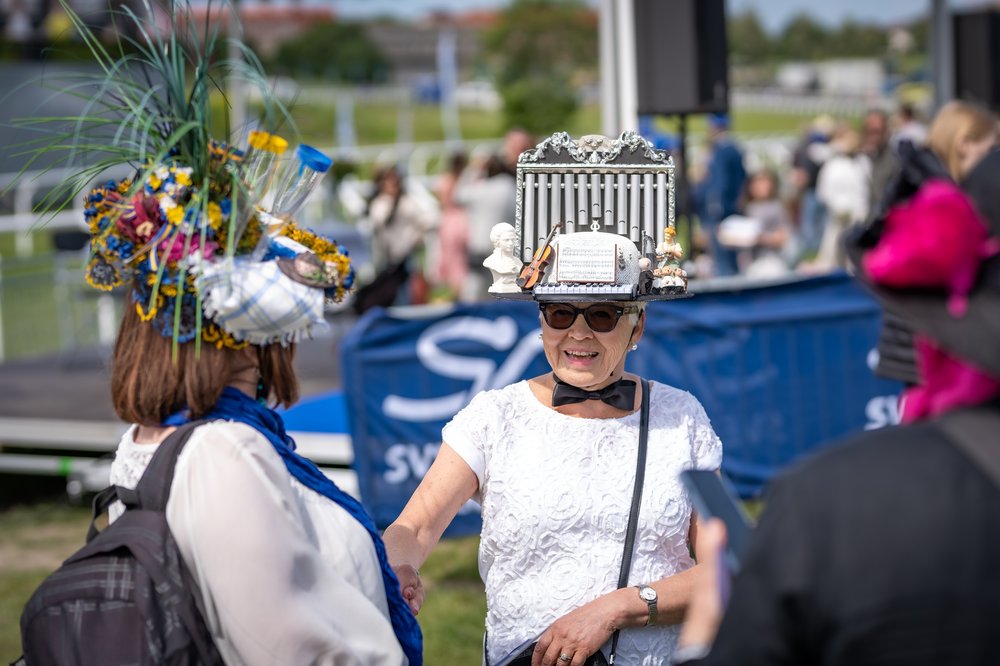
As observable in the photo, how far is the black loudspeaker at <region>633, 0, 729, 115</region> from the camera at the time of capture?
804cm

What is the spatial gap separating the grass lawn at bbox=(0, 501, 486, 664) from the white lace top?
8.14ft

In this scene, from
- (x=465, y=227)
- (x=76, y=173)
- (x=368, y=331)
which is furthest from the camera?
(x=465, y=227)

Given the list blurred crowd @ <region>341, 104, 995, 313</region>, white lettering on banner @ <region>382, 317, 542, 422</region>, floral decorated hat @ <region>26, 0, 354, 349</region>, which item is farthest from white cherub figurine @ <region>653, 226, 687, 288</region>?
blurred crowd @ <region>341, 104, 995, 313</region>

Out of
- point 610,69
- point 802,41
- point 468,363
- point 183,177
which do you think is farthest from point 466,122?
point 183,177

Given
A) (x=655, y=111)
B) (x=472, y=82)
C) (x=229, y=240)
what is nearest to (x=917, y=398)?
(x=229, y=240)

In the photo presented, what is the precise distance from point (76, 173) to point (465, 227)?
10.6 m

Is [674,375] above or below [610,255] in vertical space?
below

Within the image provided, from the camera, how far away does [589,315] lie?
10.1 ft

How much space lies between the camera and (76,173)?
2605 millimetres

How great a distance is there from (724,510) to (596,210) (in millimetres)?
1464

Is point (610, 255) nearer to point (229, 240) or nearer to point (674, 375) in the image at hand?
point (229, 240)

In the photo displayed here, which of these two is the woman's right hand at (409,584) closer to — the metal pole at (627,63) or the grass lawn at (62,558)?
the grass lawn at (62,558)

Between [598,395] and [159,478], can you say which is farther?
[598,395]

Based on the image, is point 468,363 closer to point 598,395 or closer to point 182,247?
point 598,395
